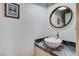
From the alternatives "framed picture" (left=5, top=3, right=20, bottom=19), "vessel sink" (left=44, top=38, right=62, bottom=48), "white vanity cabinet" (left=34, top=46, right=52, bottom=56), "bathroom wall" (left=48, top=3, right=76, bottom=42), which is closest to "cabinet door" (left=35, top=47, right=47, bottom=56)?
"white vanity cabinet" (left=34, top=46, right=52, bottom=56)

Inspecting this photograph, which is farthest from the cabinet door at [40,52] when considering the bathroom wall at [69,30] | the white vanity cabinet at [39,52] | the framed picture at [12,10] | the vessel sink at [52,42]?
the framed picture at [12,10]

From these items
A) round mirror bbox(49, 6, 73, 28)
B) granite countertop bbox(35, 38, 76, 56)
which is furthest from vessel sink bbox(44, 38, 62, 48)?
round mirror bbox(49, 6, 73, 28)

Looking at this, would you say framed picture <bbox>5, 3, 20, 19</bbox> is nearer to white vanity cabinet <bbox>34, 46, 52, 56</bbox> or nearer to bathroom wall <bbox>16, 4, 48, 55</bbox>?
bathroom wall <bbox>16, 4, 48, 55</bbox>

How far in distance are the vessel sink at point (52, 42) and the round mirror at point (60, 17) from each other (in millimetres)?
166

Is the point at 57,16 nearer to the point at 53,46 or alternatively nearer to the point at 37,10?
the point at 37,10

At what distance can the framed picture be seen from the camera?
101cm

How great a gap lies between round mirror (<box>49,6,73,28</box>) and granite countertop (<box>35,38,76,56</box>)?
0.22 m

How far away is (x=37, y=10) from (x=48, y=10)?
0.41 ft

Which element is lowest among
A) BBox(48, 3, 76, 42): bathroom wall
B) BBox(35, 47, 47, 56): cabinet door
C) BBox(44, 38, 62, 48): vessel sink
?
BBox(35, 47, 47, 56): cabinet door

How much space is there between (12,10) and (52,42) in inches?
22.5

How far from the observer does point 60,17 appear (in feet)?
3.65

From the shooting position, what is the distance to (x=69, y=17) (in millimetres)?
1078

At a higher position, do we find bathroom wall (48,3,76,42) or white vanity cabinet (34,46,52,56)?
→ bathroom wall (48,3,76,42)

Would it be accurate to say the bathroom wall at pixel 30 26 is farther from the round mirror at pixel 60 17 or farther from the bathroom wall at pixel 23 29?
the round mirror at pixel 60 17
